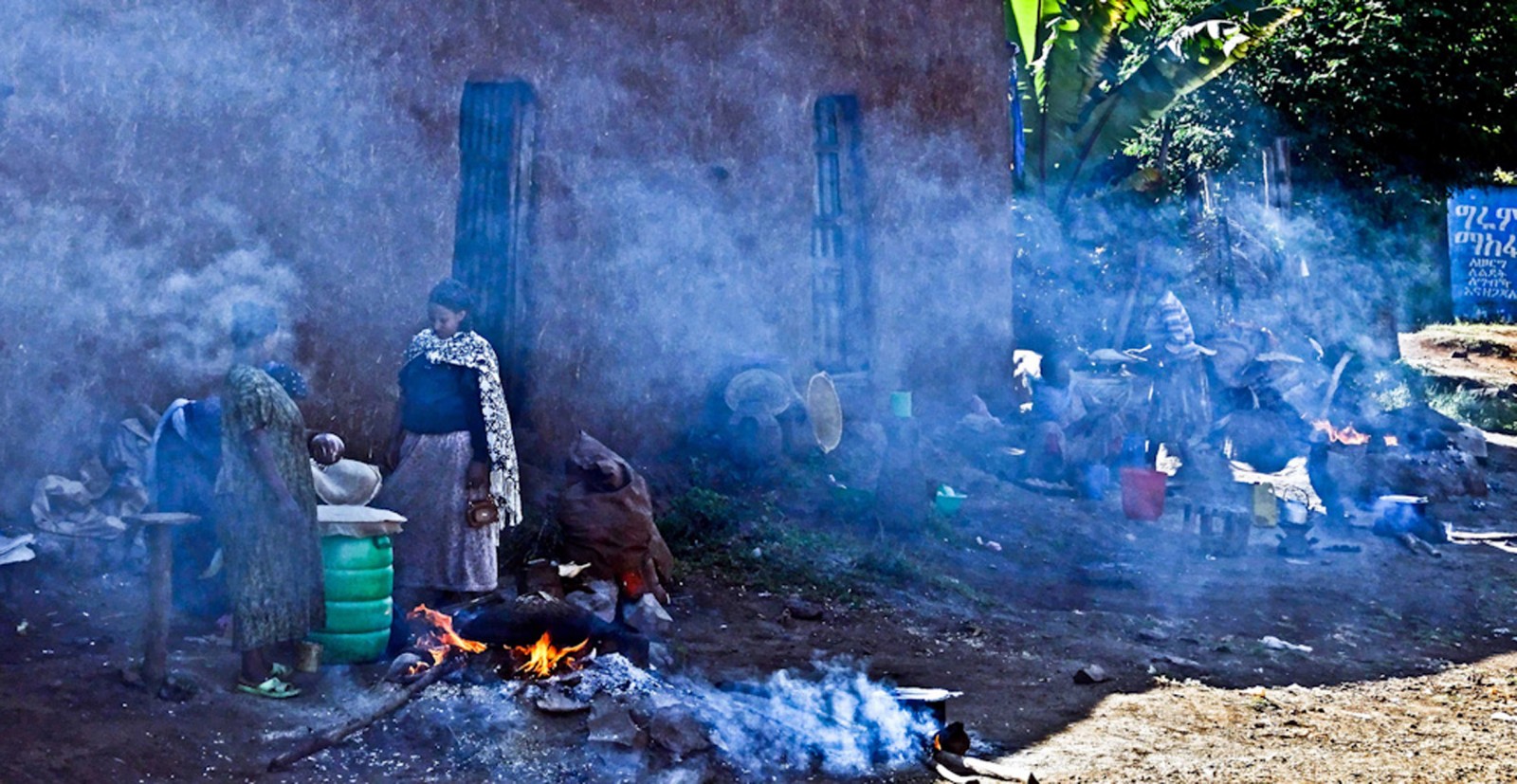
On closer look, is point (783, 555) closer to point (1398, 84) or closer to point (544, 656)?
point (544, 656)

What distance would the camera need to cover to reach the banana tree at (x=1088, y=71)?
1511cm

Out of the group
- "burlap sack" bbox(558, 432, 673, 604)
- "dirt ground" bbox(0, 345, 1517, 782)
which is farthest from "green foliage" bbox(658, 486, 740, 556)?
"burlap sack" bbox(558, 432, 673, 604)

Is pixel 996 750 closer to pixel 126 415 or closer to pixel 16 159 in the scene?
pixel 126 415

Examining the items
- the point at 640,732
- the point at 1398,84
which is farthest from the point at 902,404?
the point at 1398,84

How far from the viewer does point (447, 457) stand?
6.86 m

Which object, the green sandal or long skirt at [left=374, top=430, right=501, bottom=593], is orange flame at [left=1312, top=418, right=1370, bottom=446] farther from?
the green sandal

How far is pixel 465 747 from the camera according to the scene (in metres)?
5.42

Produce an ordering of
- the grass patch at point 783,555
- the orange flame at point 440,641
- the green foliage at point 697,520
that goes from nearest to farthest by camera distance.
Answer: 1. the orange flame at point 440,641
2. the grass patch at point 783,555
3. the green foliage at point 697,520

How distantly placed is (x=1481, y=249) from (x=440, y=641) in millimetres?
23187

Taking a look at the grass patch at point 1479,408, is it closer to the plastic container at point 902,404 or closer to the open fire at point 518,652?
the plastic container at point 902,404

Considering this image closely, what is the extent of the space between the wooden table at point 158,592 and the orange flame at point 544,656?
1.37 m

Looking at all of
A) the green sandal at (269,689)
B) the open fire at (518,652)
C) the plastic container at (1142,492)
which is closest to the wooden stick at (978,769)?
the open fire at (518,652)

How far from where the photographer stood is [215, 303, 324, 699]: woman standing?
5855mm

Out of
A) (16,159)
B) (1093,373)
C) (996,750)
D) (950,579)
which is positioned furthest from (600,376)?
(1093,373)
